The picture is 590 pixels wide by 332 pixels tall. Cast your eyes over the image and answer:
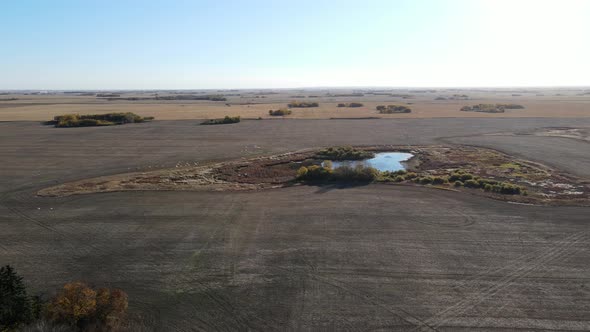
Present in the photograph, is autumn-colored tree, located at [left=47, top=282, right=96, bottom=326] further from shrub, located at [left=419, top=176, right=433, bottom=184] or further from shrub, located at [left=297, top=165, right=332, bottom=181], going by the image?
shrub, located at [left=419, top=176, right=433, bottom=184]

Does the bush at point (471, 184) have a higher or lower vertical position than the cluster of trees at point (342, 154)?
lower

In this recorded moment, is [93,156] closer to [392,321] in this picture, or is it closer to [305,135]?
[305,135]

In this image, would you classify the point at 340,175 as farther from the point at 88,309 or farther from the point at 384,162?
the point at 88,309

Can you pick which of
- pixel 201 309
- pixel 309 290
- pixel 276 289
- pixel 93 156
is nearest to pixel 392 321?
pixel 309 290

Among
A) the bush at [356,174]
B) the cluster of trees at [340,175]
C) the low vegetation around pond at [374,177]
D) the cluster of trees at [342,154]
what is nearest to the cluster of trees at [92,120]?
the low vegetation around pond at [374,177]

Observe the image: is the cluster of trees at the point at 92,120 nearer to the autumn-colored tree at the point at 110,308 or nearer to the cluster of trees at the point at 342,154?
the cluster of trees at the point at 342,154

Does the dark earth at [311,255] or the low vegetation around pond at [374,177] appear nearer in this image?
the dark earth at [311,255]
